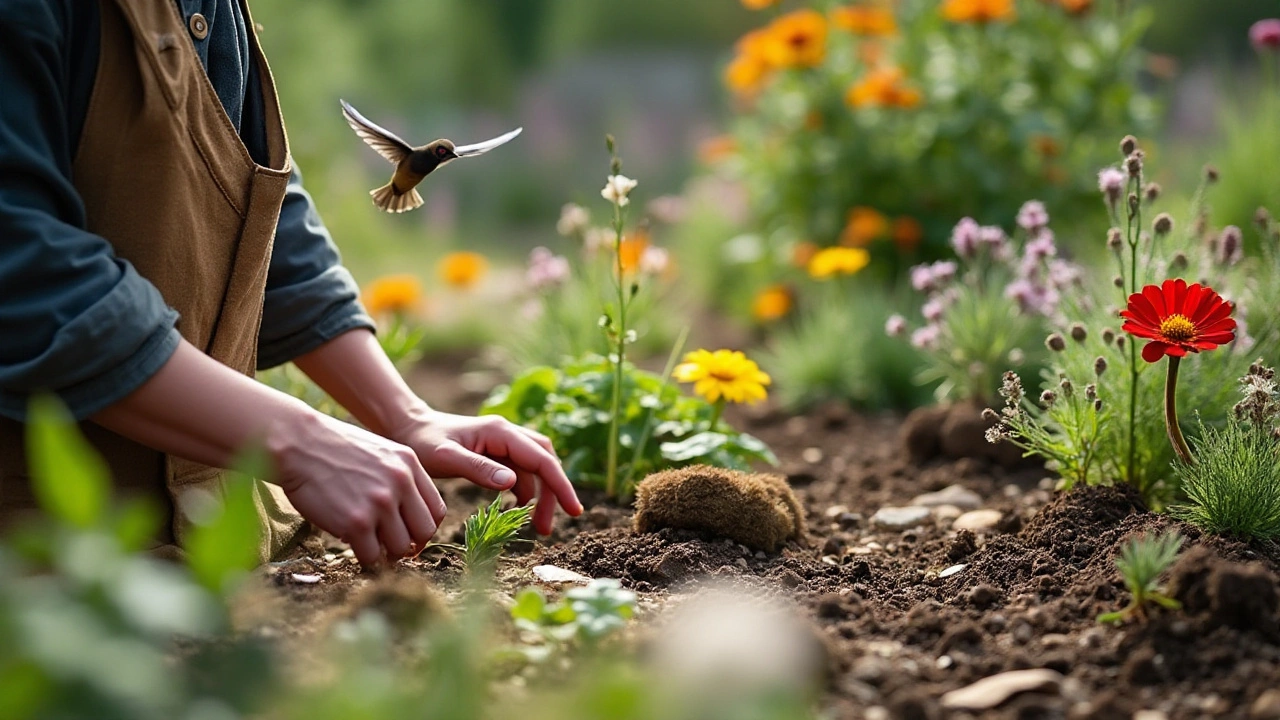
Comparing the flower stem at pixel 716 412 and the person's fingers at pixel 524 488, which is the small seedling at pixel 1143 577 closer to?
the person's fingers at pixel 524 488

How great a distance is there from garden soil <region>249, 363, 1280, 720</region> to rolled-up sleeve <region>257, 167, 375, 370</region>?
372 mm

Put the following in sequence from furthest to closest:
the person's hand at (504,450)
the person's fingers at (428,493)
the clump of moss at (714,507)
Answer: the clump of moss at (714,507), the person's hand at (504,450), the person's fingers at (428,493)

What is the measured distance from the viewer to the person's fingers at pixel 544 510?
2027 mm

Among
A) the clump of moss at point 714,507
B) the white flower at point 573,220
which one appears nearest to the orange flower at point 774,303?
the white flower at point 573,220

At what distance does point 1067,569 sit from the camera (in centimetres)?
191

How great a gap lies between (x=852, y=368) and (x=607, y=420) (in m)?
1.60

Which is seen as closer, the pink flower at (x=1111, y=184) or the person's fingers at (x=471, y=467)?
the person's fingers at (x=471, y=467)

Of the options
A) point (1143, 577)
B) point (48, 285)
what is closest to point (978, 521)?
point (1143, 577)

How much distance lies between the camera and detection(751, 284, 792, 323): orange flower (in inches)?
187

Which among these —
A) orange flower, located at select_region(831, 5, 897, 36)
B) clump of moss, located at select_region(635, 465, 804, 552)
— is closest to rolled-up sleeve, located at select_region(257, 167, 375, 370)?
clump of moss, located at select_region(635, 465, 804, 552)

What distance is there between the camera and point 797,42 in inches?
178

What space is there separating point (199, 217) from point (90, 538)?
2.90 ft

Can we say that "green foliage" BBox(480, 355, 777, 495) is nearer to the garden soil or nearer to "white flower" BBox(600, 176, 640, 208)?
the garden soil

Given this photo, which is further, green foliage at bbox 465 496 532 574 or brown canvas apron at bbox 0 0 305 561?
green foliage at bbox 465 496 532 574
